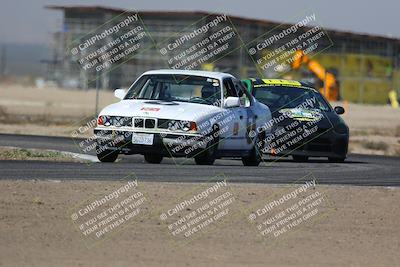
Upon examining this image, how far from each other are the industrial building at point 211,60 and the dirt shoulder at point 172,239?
6653 cm

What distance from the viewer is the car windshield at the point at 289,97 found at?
68.1ft

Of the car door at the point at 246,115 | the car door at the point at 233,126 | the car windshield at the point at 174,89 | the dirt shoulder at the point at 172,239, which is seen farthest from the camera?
the car door at the point at 246,115

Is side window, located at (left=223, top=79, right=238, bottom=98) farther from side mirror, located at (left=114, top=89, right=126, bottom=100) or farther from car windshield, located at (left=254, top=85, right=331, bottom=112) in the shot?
car windshield, located at (left=254, top=85, right=331, bottom=112)

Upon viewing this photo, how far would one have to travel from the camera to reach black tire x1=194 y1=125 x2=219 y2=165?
16.9m

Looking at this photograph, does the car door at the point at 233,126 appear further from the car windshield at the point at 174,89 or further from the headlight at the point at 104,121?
the headlight at the point at 104,121

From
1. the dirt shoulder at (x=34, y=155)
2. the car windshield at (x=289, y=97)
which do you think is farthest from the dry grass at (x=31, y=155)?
the car windshield at (x=289, y=97)

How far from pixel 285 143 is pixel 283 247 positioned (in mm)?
9616

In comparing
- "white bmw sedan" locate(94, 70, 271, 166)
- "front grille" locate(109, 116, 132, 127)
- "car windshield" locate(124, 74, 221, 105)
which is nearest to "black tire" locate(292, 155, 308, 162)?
"white bmw sedan" locate(94, 70, 271, 166)

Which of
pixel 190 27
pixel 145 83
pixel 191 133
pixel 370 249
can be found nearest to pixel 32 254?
pixel 370 249

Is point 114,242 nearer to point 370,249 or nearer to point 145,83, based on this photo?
point 370,249

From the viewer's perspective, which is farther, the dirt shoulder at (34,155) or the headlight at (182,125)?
the dirt shoulder at (34,155)

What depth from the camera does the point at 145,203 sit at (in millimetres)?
11844

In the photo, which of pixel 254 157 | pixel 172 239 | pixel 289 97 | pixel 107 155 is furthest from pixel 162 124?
pixel 172 239

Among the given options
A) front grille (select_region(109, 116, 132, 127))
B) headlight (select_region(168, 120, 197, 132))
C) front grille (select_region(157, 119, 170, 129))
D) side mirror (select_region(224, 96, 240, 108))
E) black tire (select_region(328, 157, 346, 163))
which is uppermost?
front grille (select_region(109, 116, 132, 127))
